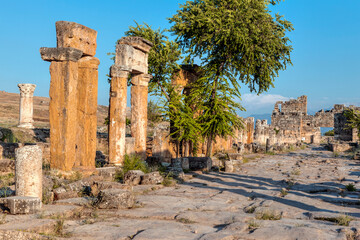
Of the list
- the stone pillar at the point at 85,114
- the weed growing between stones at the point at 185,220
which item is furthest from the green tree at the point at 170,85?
the weed growing between stones at the point at 185,220

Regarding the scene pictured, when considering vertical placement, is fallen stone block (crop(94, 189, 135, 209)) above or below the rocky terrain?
above

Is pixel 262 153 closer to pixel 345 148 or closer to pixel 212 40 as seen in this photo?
pixel 345 148

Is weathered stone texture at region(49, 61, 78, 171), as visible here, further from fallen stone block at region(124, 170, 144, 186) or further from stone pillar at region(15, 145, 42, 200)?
stone pillar at region(15, 145, 42, 200)

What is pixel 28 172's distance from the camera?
624cm

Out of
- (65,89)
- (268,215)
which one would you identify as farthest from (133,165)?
(268,215)

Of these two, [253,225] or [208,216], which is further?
[208,216]

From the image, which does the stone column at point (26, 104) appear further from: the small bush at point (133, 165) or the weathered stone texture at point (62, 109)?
the weathered stone texture at point (62, 109)

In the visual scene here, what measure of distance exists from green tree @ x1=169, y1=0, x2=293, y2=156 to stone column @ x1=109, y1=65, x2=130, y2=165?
5.74 m

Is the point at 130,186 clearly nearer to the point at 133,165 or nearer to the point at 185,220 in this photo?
the point at 185,220

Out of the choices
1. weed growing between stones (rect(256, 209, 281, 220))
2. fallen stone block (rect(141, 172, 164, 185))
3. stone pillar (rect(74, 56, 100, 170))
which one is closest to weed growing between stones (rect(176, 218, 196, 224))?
weed growing between stones (rect(256, 209, 281, 220))

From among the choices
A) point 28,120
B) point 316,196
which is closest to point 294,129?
point 28,120

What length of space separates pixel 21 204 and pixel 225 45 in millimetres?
13943

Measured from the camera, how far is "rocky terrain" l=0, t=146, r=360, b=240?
479cm

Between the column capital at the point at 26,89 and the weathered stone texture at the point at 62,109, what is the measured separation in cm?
1420
